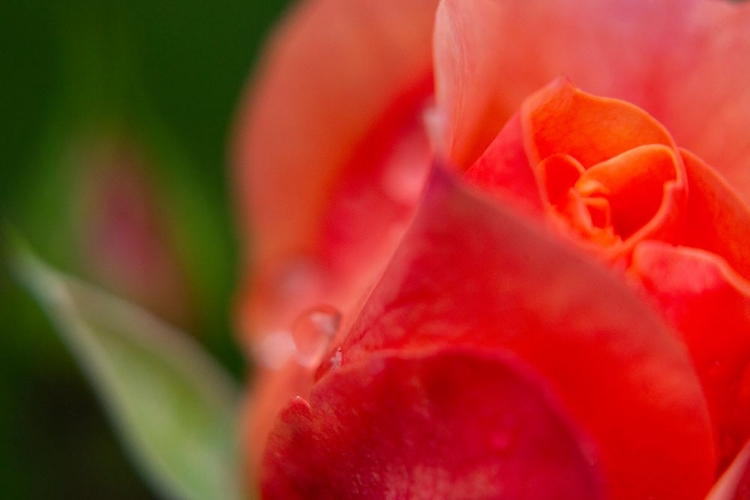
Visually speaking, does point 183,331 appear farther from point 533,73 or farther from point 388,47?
point 533,73

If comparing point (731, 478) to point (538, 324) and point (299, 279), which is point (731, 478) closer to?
point (538, 324)

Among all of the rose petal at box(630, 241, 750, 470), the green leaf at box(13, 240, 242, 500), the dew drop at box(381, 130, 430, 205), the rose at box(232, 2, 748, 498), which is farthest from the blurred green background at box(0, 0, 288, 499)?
the rose petal at box(630, 241, 750, 470)

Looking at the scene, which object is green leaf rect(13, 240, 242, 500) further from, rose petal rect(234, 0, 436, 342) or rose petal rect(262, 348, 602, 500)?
rose petal rect(262, 348, 602, 500)

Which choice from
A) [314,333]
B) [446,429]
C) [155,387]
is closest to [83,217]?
[155,387]

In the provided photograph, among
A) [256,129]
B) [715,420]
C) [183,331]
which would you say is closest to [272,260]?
[256,129]

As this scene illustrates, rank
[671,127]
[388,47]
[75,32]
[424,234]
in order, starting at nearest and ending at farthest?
1. [424,234]
2. [671,127]
3. [388,47]
4. [75,32]

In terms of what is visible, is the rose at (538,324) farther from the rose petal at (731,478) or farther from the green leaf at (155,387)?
the green leaf at (155,387)
